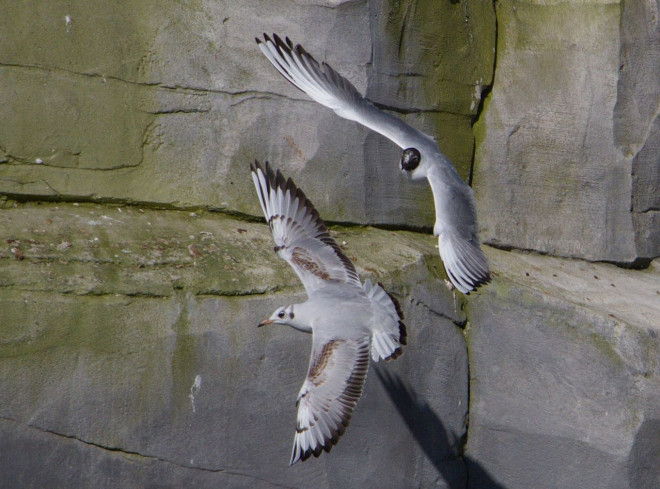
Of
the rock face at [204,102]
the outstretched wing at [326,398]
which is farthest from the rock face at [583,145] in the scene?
the outstretched wing at [326,398]

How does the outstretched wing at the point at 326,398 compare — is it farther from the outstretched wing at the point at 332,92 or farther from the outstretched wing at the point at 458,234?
the outstretched wing at the point at 332,92

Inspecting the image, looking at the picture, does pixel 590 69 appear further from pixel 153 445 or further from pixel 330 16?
pixel 153 445

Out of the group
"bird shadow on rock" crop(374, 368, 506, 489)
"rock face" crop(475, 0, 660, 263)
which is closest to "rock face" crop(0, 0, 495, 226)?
"rock face" crop(475, 0, 660, 263)

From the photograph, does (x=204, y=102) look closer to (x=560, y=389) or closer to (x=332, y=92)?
(x=332, y=92)

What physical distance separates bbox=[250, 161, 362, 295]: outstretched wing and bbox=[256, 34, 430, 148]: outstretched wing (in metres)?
Result: 0.45

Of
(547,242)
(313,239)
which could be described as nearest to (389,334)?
(313,239)

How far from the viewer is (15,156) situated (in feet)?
16.6

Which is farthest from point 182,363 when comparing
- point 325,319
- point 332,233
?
point 332,233

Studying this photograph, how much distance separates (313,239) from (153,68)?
1648mm

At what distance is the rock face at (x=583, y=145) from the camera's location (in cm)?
603

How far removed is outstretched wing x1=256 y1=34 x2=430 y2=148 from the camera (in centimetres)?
446

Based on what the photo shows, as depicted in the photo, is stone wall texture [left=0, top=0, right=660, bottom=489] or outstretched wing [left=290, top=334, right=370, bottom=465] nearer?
outstretched wing [left=290, top=334, right=370, bottom=465]

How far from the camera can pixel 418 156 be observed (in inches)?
176

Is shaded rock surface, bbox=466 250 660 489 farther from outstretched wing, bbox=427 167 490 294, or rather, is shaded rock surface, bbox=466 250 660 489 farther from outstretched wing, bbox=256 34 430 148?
outstretched wing, bbox=256 34 430 148
